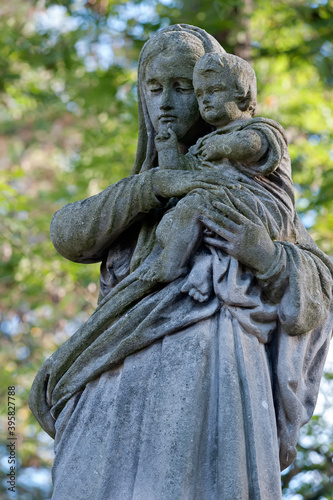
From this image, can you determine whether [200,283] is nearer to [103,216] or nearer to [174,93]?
[103,216]

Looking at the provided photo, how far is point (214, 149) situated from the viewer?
4.55m

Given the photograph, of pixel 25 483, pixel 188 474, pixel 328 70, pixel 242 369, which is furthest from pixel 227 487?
pixel 25 483

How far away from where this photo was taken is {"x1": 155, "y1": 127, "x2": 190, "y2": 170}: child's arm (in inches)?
187

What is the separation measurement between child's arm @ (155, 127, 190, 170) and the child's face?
0.26m

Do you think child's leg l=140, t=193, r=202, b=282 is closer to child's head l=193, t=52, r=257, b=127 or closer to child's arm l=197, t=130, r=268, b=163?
child's arm l=197, t=130, r=268, b=163

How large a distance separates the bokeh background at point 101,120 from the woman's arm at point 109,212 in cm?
580

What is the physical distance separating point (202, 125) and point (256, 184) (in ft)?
2.24

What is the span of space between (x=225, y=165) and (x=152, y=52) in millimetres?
901

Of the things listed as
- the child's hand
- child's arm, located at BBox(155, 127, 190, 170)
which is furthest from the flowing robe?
the child's hand

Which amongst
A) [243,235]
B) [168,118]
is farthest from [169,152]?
[243,235]

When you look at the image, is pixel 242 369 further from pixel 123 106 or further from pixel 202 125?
pixel 123 106

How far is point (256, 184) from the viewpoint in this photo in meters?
4.53

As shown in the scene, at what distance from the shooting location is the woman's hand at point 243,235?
426cm

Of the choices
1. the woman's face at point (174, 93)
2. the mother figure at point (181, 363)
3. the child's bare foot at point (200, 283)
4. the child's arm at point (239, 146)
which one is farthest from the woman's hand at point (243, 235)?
the woman's face at point (174, 93)
